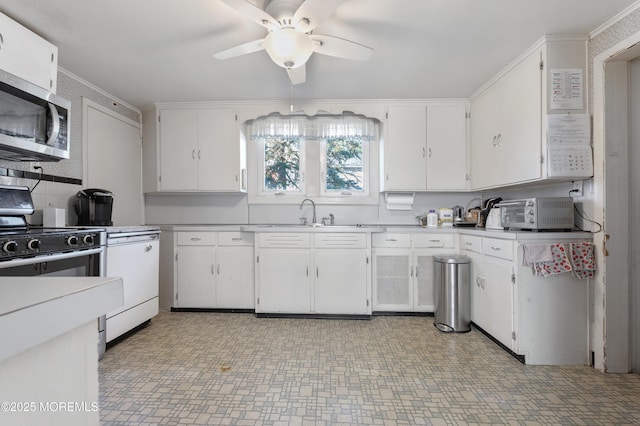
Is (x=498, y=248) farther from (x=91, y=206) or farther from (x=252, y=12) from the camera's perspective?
(x=91, y=206)

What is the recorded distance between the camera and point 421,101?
11.4ft

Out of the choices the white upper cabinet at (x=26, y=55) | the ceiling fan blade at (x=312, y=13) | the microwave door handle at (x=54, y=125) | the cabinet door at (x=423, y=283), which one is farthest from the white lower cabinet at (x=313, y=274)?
the white upper cabinet at (x=26, y=55)

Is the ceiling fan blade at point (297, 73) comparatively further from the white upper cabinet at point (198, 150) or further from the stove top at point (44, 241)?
the stove top at point (44, 241)

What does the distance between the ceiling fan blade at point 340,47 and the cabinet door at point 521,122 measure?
52.2 inches

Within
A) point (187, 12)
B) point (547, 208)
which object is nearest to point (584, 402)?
point (547, 208)

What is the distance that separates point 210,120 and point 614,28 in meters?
3.47

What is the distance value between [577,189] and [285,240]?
2430mm

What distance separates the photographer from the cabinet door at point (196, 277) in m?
3.36

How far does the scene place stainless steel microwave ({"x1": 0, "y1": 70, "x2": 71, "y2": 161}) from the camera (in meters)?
1.88

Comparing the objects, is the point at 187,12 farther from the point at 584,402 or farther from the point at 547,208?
the point at 584,402

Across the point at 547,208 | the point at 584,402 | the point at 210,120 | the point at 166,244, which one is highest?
the point at 210,120

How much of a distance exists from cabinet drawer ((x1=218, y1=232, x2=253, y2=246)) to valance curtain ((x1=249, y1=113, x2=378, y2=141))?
114 centimetres

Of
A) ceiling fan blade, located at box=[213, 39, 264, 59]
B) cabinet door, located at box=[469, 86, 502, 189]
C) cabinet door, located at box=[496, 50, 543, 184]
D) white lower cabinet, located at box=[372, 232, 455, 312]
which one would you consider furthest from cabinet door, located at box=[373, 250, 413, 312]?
ceiling fan blade, located at box=[213, 39, 264, 59]

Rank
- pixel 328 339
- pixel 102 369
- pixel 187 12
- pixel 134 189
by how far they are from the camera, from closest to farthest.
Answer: pixel 187 12, pixel 102 369, pixel 328 339, pixel 134 189
